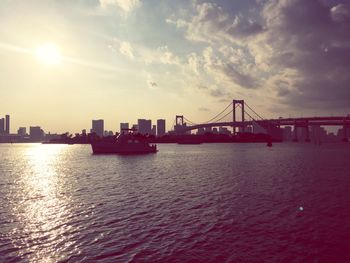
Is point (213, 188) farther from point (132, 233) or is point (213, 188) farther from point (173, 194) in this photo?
point (132, 233)

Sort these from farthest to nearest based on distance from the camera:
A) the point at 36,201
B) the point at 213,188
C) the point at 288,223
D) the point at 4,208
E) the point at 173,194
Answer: the point at 213,188, the point at 173,194, the point at 36,201, the point at 4,208, the point at 288,223

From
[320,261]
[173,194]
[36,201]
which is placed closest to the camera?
[320,261]

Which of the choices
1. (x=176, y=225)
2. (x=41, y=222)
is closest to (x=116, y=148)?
(x=41, y=222)

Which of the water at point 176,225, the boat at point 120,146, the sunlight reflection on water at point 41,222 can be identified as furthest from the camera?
the boat at point 120,146

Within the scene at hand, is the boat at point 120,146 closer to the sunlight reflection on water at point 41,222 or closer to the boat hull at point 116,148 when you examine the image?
the boat hull at point 116,148

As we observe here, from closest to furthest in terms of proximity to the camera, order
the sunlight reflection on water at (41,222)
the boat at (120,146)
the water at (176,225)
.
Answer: the water at (176,225) < the sunlight reflection on water at (41,222) < the boat at (120,146)

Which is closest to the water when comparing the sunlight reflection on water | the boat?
the sunlight reflection on water

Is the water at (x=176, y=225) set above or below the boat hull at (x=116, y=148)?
below

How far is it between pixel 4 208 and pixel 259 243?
650 inches

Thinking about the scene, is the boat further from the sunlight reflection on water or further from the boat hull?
the sunlight reflection on water

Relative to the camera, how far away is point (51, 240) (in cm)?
1409

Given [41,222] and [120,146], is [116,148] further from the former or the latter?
[41,222]

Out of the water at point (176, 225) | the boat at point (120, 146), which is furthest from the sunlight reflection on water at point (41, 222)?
the boat at point (120, 146)

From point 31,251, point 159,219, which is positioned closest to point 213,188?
point 159,219
